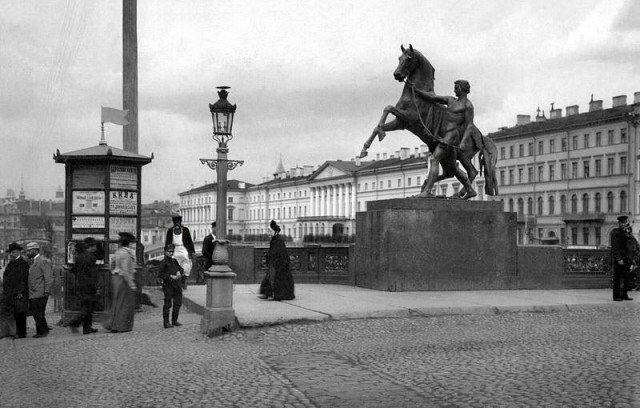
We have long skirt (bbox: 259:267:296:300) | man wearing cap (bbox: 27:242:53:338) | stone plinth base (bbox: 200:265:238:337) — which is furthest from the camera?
long skirt (bbox: 259:267:296:300)

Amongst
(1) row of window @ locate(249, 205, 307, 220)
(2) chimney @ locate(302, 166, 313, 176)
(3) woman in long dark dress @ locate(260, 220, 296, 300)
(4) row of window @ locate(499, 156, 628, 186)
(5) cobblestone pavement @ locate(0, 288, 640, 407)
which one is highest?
(2) chimney @ locate(302, 166, 313, 176)

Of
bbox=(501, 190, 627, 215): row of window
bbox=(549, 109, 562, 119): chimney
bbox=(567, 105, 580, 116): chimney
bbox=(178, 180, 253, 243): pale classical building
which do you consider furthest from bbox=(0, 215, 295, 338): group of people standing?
bbox=(178, 180, 253, 243): pale classical building

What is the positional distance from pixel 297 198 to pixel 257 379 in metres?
161

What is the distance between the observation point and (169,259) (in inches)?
541

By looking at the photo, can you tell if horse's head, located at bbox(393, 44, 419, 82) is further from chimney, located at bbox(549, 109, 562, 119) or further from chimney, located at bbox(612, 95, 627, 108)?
chimney, located at bbox(549, 109, 562, 119)

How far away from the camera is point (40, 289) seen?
45.7 ft

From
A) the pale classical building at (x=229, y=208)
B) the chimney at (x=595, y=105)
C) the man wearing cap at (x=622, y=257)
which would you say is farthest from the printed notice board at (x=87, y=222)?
the pale classical building at (x=229, y=208)

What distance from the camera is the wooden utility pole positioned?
61.7 ft

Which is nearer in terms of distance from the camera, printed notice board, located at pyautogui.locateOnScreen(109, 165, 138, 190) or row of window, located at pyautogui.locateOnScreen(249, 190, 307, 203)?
printed notice board, located at pyautogui.locateOnScreen(109, 165, 138, 190)

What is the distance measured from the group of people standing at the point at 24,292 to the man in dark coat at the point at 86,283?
551 mm

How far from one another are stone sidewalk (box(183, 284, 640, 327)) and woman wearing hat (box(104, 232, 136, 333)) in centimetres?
173

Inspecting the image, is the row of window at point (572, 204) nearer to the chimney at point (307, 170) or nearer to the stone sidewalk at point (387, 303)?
the stone sidewalk at point (387, 303)

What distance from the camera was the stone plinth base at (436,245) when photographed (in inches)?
656

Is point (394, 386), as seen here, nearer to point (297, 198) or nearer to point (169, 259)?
point (169, 259)
